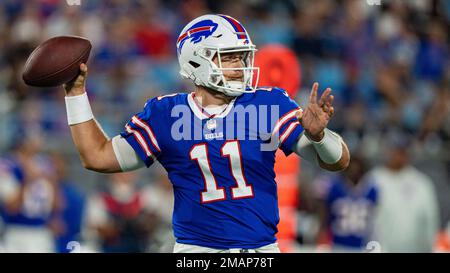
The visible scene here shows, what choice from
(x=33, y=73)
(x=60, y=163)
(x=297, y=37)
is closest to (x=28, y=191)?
(x=60, y=163)

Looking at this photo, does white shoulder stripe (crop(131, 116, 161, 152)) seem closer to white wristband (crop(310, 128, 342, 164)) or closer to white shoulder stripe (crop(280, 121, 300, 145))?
white shoulder stripe (crop(280, 121, 300, 145))

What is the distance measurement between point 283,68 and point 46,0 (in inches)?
205

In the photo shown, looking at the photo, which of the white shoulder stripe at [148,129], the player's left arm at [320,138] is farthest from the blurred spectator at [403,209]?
the white shoulder stripe at [148,129]

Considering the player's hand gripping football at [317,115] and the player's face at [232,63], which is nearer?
the player's hand gripping football at [317,115]

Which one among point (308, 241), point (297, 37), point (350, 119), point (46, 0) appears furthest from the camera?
point (46, 0)

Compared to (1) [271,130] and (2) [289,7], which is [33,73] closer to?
(1) [271,130]

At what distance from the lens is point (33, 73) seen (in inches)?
171

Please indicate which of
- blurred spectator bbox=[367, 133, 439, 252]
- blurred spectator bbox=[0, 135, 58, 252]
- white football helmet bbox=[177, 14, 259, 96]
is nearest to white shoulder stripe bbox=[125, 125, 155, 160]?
white football helmet bbox=[177, 14, 259, 96]

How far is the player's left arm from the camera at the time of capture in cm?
399

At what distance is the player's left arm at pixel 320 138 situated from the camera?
13.1ft

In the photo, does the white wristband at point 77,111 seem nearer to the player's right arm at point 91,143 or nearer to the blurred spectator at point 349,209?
the player's right arm at point 91,143

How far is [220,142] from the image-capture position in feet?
13.5

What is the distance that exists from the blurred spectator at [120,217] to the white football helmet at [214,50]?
3.98 metres

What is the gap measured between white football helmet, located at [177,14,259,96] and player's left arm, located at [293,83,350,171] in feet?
1.14
